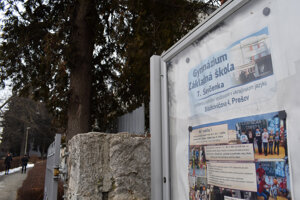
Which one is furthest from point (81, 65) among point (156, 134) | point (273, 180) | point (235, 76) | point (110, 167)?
point (273, 180)

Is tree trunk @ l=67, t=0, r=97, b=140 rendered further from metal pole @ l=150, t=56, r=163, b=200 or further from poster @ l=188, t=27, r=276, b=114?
poster @ l=188, t=27, r=276, b=114

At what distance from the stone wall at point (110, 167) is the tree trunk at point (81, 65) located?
126 inches

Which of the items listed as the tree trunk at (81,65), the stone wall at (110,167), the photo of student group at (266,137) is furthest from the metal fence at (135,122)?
the photo of student group at (266,137)

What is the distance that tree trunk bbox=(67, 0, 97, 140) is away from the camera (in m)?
5.60

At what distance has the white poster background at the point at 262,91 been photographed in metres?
1.05

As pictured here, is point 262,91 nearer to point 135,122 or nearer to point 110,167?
point 110,167

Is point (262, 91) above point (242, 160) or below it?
above

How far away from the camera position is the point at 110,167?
2383 millimetres

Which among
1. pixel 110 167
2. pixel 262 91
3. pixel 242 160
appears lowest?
pixel 110 167

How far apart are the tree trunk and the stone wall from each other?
10.5 feet

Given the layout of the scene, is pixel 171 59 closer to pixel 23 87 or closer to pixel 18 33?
pixel 18 33

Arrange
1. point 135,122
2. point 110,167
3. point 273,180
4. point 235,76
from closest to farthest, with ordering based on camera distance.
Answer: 1. point 273,180
2. point 235,76
3. point 110,167
4. point 135,122

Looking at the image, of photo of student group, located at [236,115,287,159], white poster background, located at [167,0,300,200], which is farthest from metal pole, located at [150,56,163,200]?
photo of student group, located at [236,115,287,159]

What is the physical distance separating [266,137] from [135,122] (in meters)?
2.86
